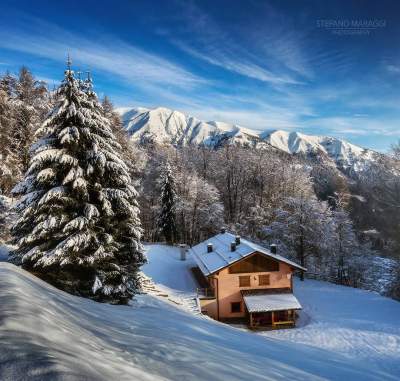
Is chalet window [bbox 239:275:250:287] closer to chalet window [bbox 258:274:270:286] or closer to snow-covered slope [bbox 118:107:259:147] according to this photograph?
chalet window [bbox 258:274:270:286]

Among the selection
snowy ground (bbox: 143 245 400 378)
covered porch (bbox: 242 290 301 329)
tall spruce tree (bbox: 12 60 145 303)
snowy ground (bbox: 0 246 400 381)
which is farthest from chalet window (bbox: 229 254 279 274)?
snowy ground (bbox: 0 246 400 381)

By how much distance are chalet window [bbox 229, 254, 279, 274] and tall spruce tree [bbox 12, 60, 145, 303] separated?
610 inches

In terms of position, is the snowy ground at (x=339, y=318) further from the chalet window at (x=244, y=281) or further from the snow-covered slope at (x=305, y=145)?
the snow-covered slope at (x=305, y=145)

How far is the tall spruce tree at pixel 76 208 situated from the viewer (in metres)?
11.6

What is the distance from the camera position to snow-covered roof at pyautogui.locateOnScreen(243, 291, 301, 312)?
2470 centimetres

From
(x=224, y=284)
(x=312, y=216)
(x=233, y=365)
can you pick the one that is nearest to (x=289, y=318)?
(x=224, y=284)

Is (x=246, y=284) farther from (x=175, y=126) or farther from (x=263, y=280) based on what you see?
(x=175, y=126)

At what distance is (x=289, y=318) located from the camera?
84.8 feet

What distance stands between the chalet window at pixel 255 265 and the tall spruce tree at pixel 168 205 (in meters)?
19.8

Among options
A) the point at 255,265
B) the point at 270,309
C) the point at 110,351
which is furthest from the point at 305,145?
the point at 110,351

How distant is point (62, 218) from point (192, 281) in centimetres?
2217

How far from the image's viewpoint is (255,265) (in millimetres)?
27359

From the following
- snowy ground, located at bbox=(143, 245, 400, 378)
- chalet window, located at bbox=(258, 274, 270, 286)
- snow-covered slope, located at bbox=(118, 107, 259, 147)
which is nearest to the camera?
snowy ground, located at bbox=(143, 245, 400, 378)

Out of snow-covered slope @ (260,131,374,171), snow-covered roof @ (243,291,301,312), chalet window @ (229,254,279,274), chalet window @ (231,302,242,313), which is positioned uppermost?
snow-covered slope @ (260,131,374,171)
